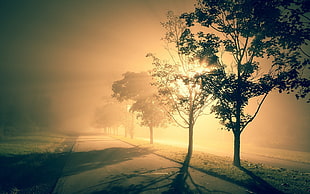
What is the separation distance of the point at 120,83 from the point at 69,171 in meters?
20.8

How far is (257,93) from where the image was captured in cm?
1041

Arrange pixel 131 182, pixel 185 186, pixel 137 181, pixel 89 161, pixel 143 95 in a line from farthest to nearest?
pixel 143 95 → pixel 89 161 → pixel 137 181 → pixel 131 182 → pixel 185 186

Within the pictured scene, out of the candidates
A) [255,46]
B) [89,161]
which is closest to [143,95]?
[89,161]

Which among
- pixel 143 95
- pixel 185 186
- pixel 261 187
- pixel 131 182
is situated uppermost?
pixel 143 95

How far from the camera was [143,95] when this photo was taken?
28.1 meters

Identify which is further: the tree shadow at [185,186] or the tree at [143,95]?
the tree at [143,95]

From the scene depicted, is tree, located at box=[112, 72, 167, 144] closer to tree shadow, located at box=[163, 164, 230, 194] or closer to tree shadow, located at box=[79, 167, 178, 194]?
tree shadow, located at box=[79, 167, 178, 194]

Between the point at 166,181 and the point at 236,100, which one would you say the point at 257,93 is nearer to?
the point at 236,100

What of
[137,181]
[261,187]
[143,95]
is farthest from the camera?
[143,95]

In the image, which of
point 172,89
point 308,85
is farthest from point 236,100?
point 172,89

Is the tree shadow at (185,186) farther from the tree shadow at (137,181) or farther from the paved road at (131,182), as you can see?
the tree shadow at (137,181)

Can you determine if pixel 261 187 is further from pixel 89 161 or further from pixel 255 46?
pixel 89 161

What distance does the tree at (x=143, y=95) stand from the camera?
90.2 feet

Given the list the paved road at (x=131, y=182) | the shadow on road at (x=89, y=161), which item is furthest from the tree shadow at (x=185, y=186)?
the shadow on road at (x=89, y=161)
